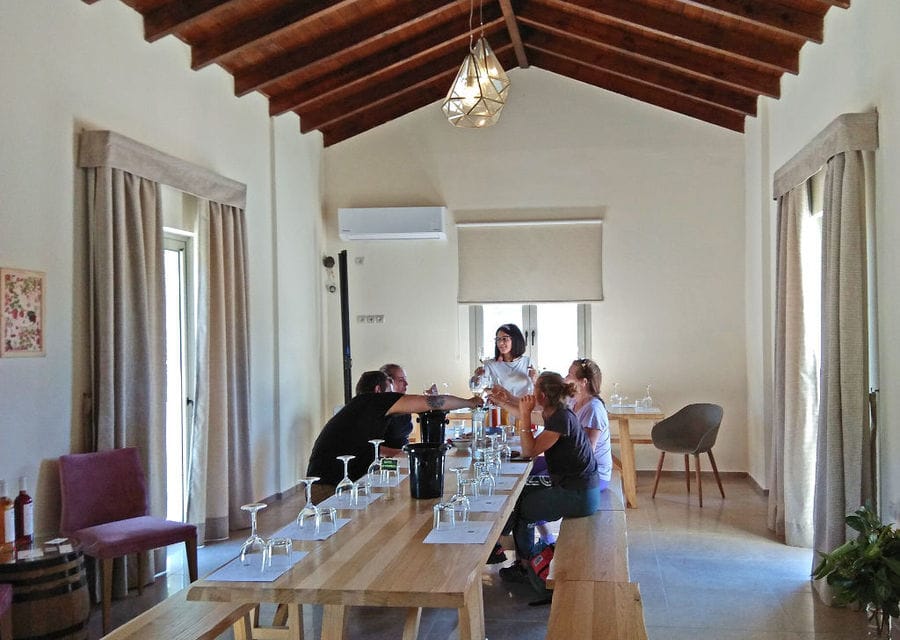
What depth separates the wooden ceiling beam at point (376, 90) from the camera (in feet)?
26.0

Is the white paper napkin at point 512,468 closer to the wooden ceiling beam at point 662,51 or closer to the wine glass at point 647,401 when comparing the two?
the wine glass at point 647,401

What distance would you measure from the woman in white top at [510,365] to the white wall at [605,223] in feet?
4.91

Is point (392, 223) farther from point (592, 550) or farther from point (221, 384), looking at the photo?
point (592, 550)

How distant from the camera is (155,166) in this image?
5.19m

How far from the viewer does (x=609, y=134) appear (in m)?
8.41

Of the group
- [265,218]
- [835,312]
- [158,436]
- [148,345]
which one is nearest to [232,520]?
[158,436]

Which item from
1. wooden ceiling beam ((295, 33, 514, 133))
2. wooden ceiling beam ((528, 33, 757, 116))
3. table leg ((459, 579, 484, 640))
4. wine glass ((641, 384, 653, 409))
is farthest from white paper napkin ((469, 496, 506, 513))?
wooden ceiling beam ((295, 33, 514, 133))

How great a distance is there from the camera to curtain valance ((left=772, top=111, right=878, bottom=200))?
173 inches

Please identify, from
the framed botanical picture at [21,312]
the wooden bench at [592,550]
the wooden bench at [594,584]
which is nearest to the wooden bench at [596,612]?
the wooden bench at [594,584]

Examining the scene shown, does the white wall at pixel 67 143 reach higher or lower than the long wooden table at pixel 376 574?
higher

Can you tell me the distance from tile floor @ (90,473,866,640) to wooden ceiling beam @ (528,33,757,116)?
3.54m

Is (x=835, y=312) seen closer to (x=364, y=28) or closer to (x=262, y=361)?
(x=364, y=28)

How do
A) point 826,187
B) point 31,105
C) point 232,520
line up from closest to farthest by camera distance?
point 31,105
point 826,187
point 232,520

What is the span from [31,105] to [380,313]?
4.73 metres
